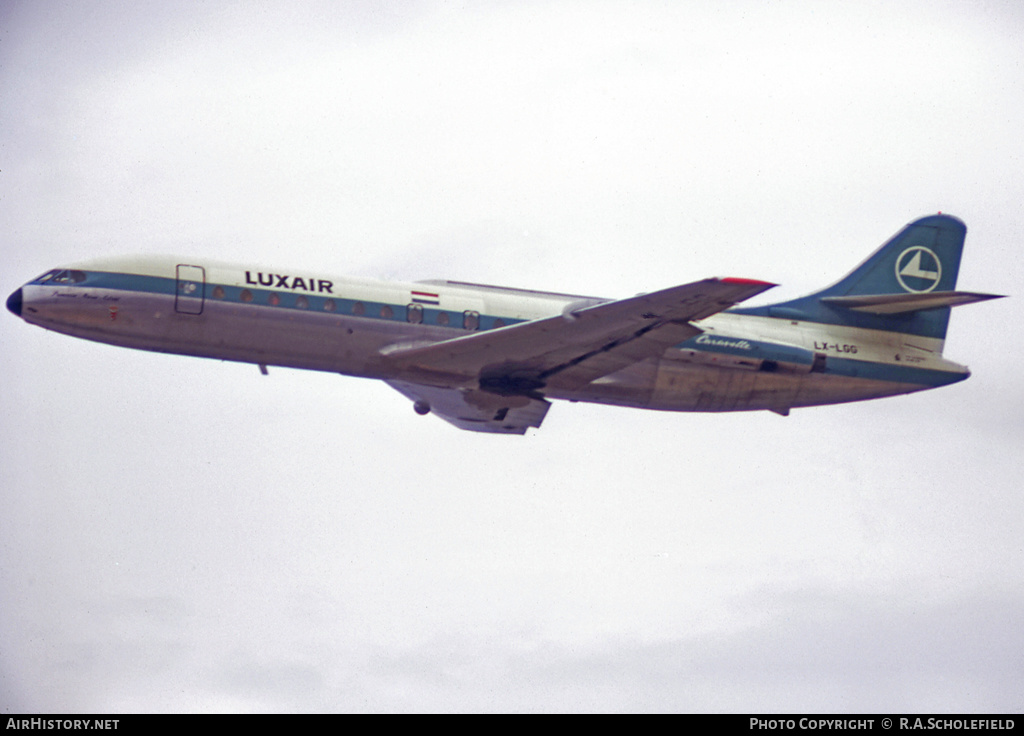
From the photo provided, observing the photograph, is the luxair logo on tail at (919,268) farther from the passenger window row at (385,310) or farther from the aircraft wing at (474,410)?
the passenger window row at (385,310)

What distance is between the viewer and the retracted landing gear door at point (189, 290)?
3538 cm

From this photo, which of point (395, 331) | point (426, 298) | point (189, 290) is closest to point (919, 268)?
point (426, 298)

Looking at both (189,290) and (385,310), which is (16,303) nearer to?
(189,290)

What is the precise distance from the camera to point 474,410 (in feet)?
133

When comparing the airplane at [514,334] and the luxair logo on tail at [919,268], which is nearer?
the airplane at [514,334]

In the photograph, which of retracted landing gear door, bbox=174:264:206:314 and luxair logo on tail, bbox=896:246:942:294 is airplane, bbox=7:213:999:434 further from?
luxair logo on tail, bbox=896:246:942:294

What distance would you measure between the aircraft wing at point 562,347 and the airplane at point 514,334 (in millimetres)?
46

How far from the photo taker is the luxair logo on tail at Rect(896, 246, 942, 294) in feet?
143

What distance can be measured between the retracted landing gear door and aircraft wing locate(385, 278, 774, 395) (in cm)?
491

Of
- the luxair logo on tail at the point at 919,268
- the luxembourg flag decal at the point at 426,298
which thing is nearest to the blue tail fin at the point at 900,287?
the luxair logo on tail at the point at 919,268

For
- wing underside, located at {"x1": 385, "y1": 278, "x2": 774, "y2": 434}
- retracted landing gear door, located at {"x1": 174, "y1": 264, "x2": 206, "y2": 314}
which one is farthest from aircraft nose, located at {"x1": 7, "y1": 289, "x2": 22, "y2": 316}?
wing underside, located at {"x1": 385, "y1": 278, "x2": 774, "y2": 434}
